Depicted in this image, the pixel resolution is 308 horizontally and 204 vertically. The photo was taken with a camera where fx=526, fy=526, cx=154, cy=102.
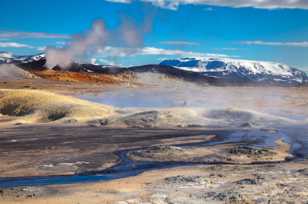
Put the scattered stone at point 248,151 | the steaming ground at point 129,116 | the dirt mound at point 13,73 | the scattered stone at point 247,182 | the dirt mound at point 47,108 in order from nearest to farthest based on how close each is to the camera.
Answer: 1. the scattered stone at point 247,182
2. the scattered stone at point 248,151
3. the steaming ground at point 129,116
4. the dirt mound at point 47,108
5. the dirt mound at point 13,73

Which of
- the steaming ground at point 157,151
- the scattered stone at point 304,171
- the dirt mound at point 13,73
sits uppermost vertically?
the dirt mound at point 13,73

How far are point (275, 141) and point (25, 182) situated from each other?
727 inches

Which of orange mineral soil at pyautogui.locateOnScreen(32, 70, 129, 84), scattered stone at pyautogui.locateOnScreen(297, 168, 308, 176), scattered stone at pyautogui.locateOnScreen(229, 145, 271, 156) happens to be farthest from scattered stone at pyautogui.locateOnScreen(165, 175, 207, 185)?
orange mineral soil at pyautogui.locateOnScreen(32, 70, 129, 84)

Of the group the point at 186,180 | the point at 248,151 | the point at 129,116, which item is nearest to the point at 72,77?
the point at 129,116

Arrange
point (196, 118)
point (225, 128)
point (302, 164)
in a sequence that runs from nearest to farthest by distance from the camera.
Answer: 1. point (302, 164)
2. point (225, 128)
3. point (196, 118)

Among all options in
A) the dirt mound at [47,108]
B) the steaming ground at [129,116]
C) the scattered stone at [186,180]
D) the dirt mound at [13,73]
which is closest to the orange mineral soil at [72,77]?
the dirt mound at [13,73]

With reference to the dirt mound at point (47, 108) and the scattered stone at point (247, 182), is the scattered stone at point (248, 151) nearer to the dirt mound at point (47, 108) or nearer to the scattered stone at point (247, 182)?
the scattered stone at point (247, 182)

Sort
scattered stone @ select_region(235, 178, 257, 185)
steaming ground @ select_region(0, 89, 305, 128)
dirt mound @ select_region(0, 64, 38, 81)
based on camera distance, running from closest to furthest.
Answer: scattered stone @ select_region(235, 178, 257, 185) → steaming ground @ select_region(0, 89, 305, 128) → dirt mound @ select_region(0, 64, 38, 81)

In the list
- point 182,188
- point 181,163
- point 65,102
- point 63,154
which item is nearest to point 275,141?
point 181,163

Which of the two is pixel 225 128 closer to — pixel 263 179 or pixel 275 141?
pixel 275 141

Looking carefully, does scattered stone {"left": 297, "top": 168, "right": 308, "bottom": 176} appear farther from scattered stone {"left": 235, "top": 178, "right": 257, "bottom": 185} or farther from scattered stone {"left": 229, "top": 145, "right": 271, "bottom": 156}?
scattered stone {"left": 229, "top": 145, "right": 271, "bottom": 156}

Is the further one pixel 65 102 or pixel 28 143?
pixel 65 102

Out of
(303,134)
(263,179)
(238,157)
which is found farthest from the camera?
(303,134)

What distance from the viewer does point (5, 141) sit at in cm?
3372
